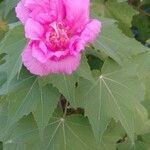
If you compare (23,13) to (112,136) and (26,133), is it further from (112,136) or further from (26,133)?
(112,136)

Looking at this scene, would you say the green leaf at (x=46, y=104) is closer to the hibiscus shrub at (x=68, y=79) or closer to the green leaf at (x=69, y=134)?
the hibiscus shrub at (x=68, y=79)

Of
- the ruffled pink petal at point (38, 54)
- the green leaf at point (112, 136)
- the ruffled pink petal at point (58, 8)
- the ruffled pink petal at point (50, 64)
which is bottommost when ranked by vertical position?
the green leaf at point (112, 136)

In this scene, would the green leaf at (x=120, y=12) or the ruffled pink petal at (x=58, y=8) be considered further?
the green leaf at (x=120, y=12)

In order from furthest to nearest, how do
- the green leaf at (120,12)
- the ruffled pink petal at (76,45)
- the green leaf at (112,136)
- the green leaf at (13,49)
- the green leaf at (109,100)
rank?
the green leaf at (120,12)
the green leaf at (112,136)
the green leaf at (109,100)
the green leaf at (13,49)
the ruffled pink petal at (76,45)

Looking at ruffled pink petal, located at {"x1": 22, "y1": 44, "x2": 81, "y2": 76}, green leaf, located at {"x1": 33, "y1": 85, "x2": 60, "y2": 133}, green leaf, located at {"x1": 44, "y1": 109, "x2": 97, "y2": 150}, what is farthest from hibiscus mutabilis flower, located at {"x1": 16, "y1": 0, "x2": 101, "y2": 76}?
green leaf, located at {"x1": 44, "y1": 109, "x2": 97, "y2": 150}

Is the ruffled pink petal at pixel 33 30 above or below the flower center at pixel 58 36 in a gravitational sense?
above

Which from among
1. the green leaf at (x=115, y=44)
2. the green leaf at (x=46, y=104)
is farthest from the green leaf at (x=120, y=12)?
the green leaf at (x=46, y=104)

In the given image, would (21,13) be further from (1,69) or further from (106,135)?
(106,135)

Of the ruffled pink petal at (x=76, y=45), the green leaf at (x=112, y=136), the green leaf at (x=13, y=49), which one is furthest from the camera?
the green leaf at (x=112, y=136)

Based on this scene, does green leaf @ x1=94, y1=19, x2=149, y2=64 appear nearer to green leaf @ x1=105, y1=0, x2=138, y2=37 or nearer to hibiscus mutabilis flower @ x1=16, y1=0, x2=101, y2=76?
hibiscus mutabilis flower @ x1=16, y1=0, x2=101, y2=76
